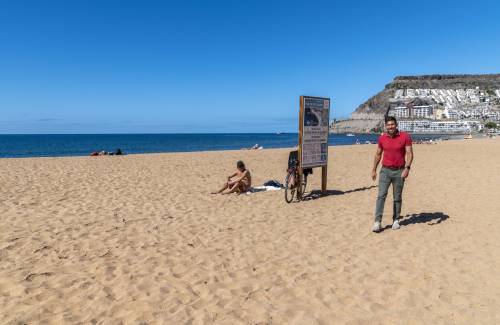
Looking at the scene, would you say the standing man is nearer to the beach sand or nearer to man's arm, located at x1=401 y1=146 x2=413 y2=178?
man's arm, located at x1=401 y1=146 x2=413 y2=178

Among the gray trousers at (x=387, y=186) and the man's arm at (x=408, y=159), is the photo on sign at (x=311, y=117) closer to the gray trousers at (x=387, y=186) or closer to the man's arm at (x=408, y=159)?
the gray trousers at (x=387, y=186)

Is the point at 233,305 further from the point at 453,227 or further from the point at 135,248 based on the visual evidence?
the point at 453,227

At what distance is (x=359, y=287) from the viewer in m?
4.03

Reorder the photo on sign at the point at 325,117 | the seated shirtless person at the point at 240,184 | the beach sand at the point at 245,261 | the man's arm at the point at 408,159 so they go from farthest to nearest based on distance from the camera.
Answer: the seated shirtless person at the point at 240,184, the photo on sign at the point at 325,117, the man's arm at the point at 408,159, the beach sand at the point at 245,261

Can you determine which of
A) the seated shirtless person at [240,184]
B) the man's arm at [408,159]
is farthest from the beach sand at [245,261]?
the man's arm at [408,159]

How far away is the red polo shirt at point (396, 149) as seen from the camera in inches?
243

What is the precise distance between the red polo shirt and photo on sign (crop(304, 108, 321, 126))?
309cm

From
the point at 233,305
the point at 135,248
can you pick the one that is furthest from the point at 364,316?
the point at 135,248

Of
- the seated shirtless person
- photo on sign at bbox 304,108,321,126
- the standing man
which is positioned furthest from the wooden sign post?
the standing man

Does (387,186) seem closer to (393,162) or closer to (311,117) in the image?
(393,162)

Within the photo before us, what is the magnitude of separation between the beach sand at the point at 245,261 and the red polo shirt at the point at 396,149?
129cm

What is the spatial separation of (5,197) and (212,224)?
21.0 ft

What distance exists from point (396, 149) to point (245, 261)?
3.49 meters

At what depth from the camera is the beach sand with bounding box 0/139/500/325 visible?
138 inches
